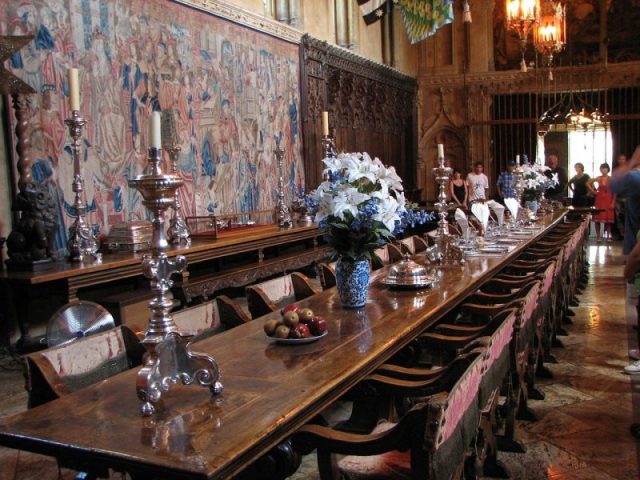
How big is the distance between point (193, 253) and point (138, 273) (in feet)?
2.56

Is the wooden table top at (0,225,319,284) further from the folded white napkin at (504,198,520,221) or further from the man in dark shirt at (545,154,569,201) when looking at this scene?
the man in dark shirt at (545,154,569,201)

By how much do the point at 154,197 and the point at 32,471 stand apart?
2117 millimetres

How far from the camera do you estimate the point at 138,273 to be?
5.89m

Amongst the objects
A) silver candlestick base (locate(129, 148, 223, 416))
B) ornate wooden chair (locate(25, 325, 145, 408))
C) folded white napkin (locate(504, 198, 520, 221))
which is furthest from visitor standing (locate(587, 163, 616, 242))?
→ silver candlestick base (locate(129, 148, 223, 416))

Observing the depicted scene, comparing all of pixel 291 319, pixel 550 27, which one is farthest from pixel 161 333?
pixel 550 27

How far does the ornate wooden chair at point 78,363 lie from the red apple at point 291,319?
0.64 meters

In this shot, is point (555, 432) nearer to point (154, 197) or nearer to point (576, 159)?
point (154, 197)

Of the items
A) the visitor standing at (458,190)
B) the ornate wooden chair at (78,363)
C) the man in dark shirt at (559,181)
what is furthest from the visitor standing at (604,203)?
the ornate wooden chair at (78,363)

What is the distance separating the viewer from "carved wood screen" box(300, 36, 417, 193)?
11.7m

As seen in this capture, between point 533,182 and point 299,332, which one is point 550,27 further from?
point 299,332

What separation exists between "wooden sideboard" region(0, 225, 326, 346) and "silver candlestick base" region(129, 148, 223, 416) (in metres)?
3.22

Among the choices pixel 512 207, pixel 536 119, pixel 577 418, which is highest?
pixel 536 119

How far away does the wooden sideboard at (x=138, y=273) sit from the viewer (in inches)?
205

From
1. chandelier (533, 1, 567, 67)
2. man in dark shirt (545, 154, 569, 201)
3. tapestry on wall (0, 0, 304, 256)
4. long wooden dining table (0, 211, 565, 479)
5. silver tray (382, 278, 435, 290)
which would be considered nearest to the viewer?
long wooden dining table (0, 211, 565, 479)
